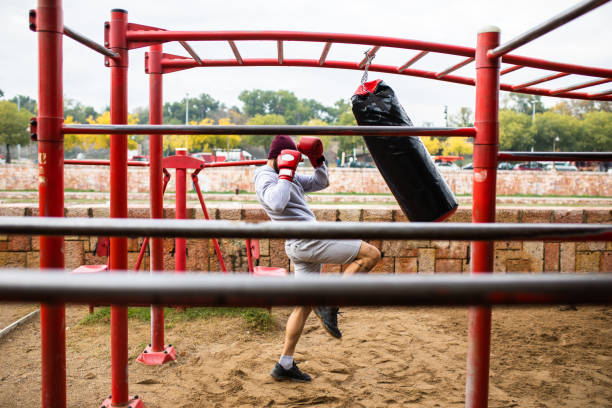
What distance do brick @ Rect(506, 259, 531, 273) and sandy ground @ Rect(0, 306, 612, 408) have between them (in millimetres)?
1185

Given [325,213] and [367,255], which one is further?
[325,213]

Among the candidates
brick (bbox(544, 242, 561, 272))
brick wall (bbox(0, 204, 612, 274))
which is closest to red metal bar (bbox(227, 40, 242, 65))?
brick wall (bbox(0, 204, 612, 274))

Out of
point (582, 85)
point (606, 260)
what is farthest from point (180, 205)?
point (606, 260)

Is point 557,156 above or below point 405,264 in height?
above

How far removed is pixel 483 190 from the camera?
187 cm

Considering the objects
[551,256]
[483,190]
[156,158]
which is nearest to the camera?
[483,190]

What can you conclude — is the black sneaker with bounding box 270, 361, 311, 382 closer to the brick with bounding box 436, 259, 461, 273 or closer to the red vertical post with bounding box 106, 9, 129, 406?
the red vertical post with bounding box 106, 9, 129, 406

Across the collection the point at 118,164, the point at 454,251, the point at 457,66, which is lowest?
the point at 454,251

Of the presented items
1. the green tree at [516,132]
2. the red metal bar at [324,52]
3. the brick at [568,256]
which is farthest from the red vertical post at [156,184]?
the green tree at [516,132]

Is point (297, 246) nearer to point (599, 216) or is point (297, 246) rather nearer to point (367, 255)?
point (367, 255)

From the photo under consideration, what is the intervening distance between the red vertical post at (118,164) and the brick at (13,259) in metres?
4.36

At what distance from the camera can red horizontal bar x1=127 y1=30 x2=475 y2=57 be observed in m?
2.28

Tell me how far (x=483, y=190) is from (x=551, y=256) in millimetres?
5143

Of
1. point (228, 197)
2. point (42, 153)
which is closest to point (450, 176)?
point (228, 197)
